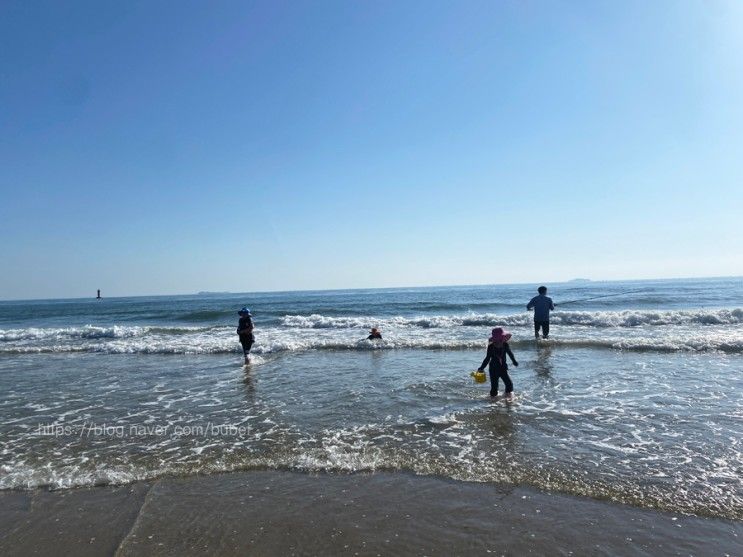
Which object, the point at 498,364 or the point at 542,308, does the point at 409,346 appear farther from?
the point at 498,364

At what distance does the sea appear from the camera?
5.58 m

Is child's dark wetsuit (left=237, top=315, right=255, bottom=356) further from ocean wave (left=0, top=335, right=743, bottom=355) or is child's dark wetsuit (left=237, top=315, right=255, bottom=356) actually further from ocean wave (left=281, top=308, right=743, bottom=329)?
ocean wave (left=281, top=308, right=743, bottom=329)

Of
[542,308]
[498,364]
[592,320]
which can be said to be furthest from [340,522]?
[592,320]

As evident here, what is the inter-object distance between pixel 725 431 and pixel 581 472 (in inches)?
125

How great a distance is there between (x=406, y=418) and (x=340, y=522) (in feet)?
11.8

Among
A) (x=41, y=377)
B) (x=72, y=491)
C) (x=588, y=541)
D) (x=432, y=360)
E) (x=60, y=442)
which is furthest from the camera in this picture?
(x=432, y=360)

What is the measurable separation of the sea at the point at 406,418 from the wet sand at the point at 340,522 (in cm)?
36

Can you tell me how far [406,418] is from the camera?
308 inches

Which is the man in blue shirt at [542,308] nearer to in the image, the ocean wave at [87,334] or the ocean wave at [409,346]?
the ocean wave at [409,346]

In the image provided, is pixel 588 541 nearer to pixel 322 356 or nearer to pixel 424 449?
pixel 424 449

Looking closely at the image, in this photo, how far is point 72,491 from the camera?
17.6 ft

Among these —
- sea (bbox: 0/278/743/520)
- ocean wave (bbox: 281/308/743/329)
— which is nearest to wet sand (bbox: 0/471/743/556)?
sea (bbox: 0/278/743/520)

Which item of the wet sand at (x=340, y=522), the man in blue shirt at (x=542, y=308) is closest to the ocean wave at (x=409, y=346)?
the man in blue shirt at (x=542, y=308)

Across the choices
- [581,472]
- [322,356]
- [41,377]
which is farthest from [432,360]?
[41,377]
